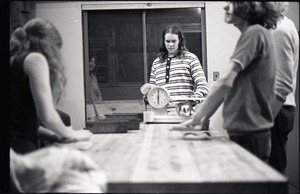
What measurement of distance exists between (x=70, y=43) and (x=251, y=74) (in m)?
0.66

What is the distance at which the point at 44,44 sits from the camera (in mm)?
1239

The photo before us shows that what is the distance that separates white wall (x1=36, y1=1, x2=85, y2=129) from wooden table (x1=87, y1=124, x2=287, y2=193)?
20cm

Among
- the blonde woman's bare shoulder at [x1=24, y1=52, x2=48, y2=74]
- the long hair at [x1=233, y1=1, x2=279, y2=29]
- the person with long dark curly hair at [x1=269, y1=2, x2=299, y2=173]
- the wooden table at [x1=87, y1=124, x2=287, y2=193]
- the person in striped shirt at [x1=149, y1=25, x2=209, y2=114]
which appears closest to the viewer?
the wooden table at [x1=87, y1=124, x2=287, y2=193]

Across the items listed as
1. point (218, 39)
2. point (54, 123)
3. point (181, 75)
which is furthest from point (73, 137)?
point (181, 75)

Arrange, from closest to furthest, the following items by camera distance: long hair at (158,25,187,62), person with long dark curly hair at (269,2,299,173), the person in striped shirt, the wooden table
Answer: the wooden table < person with long dark curly hair at (269,2,299,173) < the person in striped shirt < long hair at (158,25,187,62)

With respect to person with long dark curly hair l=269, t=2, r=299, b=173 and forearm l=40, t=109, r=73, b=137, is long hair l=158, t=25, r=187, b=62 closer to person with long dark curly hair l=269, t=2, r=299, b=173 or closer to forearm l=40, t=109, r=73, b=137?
person with long dark curly hair l=269, t=2, r=299, b=173

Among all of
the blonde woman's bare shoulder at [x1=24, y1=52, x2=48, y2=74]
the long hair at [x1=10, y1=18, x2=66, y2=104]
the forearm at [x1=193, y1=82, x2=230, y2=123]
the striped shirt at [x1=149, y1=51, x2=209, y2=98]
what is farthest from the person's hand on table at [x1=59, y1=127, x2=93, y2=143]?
the striped shirt at [x1=149, y1=51, x2=209, y2=98]

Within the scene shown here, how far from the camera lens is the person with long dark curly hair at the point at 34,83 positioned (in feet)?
3.96

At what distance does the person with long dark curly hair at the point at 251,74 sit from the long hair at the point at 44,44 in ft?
1.90

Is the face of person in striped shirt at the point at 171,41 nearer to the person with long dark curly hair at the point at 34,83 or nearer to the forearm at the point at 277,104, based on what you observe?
the forearm at the point at 277,104

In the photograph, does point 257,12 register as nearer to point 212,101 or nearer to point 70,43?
point 212,101

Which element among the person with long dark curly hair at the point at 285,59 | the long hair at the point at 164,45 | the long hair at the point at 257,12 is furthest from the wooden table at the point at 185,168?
the long hair at the point at 164,45

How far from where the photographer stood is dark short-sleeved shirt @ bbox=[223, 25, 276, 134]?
4.34 ft

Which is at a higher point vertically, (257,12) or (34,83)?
(257,12)
